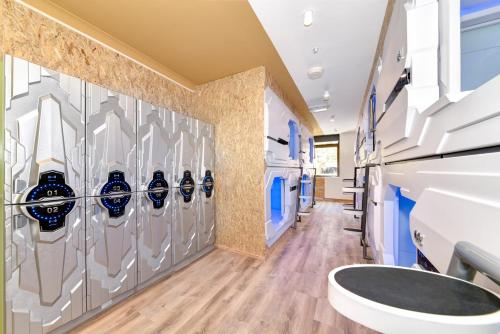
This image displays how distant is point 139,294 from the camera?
2094mm

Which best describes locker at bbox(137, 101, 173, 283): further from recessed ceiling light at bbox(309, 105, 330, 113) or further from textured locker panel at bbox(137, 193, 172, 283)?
recessed ceiling light at bbox(309, 105, 330, 113)

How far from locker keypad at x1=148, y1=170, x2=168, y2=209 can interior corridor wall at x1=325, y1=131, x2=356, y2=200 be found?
24.1 feet

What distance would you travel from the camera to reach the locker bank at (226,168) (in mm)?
624

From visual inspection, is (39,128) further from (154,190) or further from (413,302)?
(413,302)

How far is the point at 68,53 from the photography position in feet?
6.80

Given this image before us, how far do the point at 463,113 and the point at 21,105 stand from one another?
2398 mm

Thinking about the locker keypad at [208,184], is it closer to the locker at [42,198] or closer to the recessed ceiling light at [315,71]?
the locker at [42,198]

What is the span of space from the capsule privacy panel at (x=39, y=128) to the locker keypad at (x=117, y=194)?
19 cm

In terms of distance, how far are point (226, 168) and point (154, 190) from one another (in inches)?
50.0

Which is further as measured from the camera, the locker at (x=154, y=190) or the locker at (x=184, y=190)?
the locker at (x=184, y=190)

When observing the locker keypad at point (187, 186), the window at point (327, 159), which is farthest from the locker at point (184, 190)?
the window at point (327, 159)

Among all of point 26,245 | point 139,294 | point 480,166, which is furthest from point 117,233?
point 480,166

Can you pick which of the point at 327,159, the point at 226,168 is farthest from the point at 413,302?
the point at 327,159

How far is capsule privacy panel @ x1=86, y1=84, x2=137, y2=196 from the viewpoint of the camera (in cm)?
172
